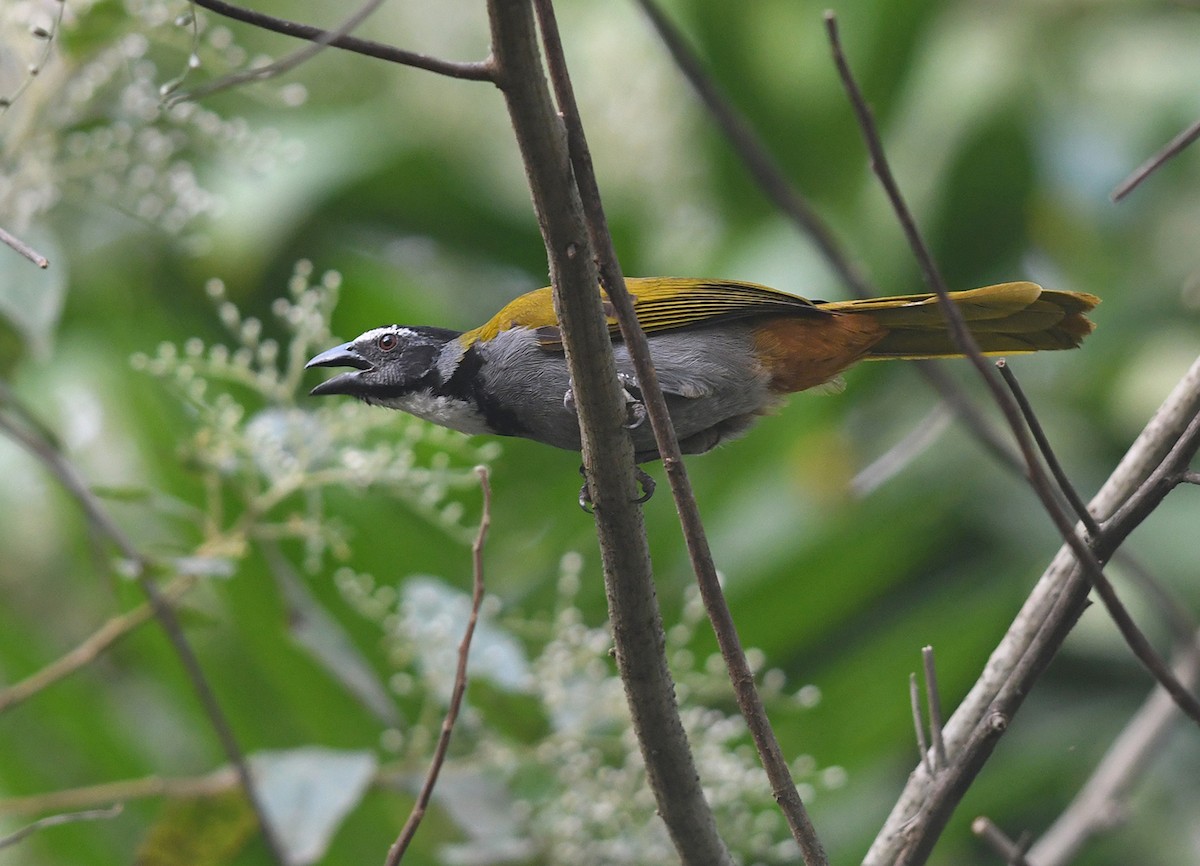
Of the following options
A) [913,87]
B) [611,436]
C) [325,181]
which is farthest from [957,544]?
[611,436]

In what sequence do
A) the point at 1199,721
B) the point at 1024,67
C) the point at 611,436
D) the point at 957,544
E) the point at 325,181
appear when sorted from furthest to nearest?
the point at 1024,67 → the point at 325,181 → the point at 957,544 → the point at 611,436 → the point at 1199,721

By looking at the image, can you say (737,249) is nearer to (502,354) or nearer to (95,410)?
(502,354)

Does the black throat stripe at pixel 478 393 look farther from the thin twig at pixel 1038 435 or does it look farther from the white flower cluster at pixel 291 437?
the thin twig at pixel 1038 435

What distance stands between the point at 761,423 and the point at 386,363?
1809 millimetres

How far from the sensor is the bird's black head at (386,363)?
303 cm

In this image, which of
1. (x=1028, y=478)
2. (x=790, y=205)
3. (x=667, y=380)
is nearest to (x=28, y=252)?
(x=790, y=205)

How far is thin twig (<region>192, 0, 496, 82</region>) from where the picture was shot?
4.50 ft

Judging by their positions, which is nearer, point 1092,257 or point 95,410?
point 95,410

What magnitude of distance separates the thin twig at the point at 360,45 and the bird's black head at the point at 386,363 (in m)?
1.58

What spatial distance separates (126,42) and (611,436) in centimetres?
173

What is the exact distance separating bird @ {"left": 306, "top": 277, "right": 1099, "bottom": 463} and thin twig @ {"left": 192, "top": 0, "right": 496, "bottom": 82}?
142 centimetres

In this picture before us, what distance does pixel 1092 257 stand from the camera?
17.7 ft

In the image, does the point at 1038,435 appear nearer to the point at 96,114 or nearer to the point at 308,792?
the point at 308,792

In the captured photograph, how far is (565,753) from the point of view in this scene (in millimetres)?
3139
